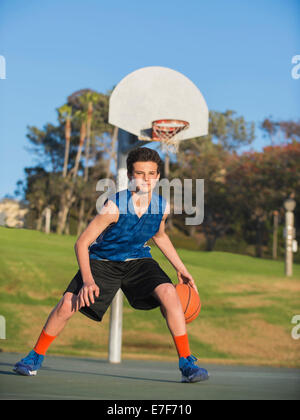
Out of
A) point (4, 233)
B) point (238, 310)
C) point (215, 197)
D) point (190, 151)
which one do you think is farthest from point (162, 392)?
point (190, 151)

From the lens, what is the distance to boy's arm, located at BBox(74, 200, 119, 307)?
392cm

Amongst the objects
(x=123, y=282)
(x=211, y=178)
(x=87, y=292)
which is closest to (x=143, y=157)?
(x=123, y=282)

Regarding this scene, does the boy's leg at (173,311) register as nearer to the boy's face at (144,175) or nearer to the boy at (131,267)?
the boy at (131,267)

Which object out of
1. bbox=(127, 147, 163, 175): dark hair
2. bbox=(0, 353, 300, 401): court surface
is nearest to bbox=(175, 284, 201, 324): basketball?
bbox=(0, 353, 300, 401): court surface

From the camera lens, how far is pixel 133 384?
4566mm

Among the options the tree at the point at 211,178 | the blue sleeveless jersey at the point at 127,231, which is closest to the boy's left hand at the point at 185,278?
the blue sleeveless jersey at the point at 127,231

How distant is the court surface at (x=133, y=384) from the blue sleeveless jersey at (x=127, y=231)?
35.8 inches

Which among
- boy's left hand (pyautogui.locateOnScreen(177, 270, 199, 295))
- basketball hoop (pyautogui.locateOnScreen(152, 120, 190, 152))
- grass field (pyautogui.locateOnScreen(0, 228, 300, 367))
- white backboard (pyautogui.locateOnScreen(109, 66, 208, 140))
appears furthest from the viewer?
grass field (pyautogui.locateOnScreen(0, 228, 300, 367))

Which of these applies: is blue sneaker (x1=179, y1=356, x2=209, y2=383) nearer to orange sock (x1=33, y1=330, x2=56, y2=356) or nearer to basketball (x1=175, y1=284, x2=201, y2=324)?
basketball (x1=175, y1=284, x2=201, y2=324)

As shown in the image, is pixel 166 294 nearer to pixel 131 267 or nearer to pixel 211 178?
pixel 131 267

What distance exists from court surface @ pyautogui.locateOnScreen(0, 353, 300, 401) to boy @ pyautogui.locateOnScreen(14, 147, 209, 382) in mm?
219

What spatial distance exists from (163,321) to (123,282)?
7.09 meters

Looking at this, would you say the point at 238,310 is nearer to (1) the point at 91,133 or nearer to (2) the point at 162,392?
(2) the point at 162,392

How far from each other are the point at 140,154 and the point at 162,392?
1578 millimetres
